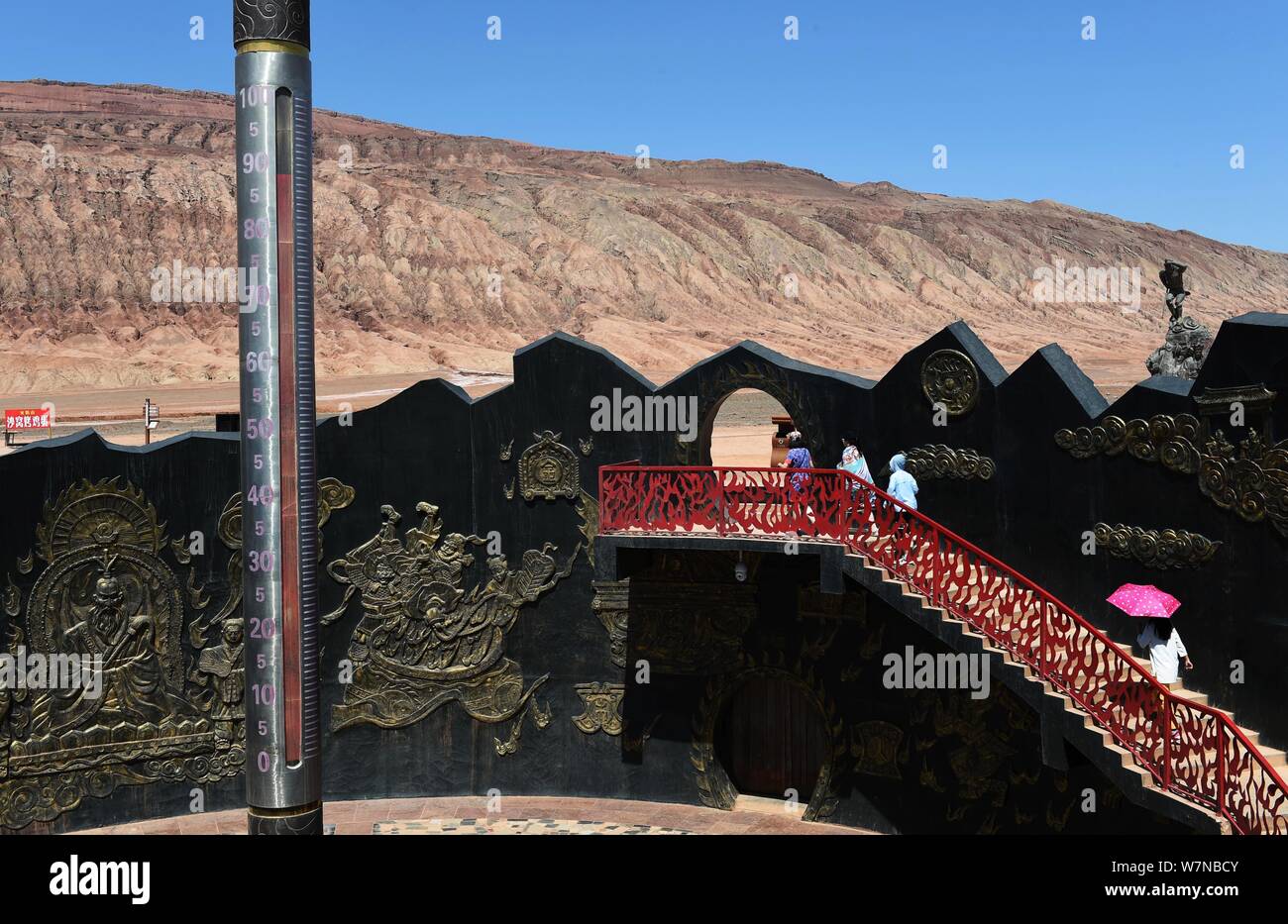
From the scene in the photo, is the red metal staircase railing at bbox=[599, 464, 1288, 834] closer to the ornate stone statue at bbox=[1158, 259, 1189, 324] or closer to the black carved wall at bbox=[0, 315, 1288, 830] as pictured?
the black carved wall at bbox=[0, 315, 1288, 830]

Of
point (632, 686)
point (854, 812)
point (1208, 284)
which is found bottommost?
point (854, 812)

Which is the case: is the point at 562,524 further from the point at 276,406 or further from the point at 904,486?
the point at 276,406

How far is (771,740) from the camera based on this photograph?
1859 cm

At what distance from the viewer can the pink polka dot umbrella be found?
12641mm

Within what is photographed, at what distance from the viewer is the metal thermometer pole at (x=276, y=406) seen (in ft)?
36.3

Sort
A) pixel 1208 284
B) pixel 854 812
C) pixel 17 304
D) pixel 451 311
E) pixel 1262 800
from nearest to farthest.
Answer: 1. pixel 1262 800
2. pixel 854 812
3. pixel 17 304
4. pixel 451 311
5. pixel 1208 284

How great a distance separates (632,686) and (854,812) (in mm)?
3507

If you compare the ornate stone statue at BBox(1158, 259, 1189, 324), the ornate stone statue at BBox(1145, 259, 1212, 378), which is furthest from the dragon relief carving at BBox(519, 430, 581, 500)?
the ornate stone statue at BBox(1158, 259, 1189, 324)

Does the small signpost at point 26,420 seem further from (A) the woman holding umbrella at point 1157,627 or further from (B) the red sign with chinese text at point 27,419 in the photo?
(A) the woman holding umbrella at point 1157,627

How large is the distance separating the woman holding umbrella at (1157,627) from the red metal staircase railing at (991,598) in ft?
1.31

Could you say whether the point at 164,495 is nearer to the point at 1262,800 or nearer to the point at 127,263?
the point at 1262,800

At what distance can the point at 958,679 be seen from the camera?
16.0m
